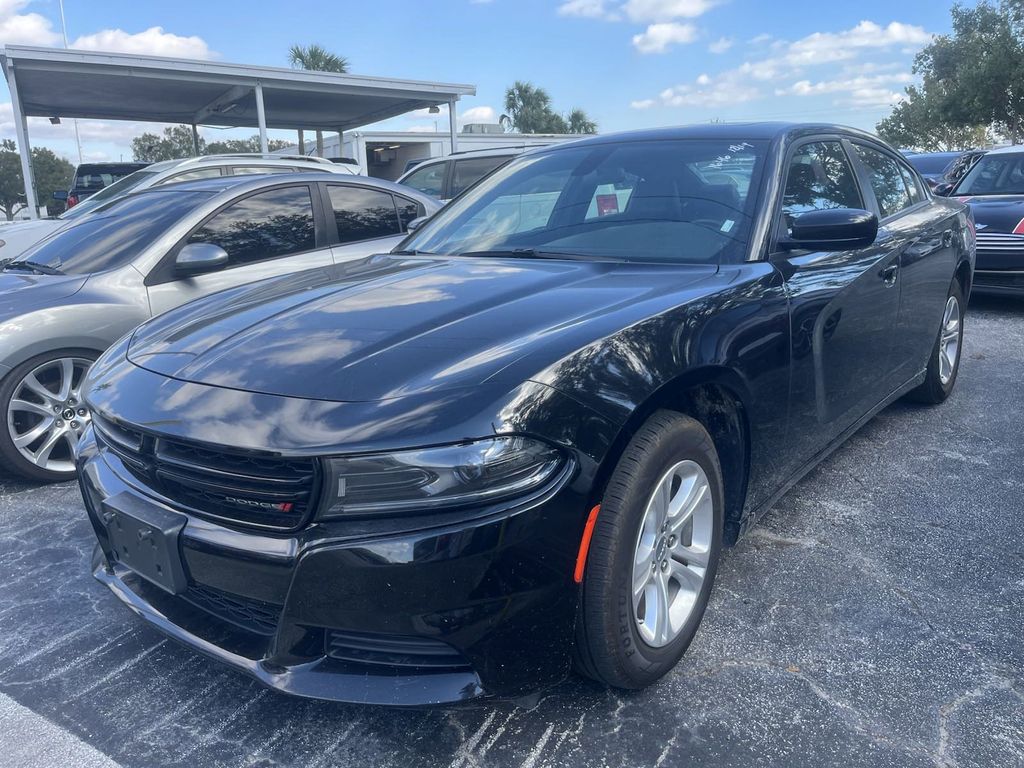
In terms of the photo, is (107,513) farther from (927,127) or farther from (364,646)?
(927,127)

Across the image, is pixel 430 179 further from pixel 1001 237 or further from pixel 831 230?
pixel 831 230

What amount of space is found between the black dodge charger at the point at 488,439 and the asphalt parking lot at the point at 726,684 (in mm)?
208

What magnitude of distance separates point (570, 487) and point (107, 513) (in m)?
1.29

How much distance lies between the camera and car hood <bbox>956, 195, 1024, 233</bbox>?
24.5 feet

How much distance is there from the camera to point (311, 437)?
182 cm

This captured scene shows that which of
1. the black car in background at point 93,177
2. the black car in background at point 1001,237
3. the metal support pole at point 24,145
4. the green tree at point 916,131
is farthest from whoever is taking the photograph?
the green tree at point 916,131

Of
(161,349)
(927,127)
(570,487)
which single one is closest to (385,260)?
(161,349)

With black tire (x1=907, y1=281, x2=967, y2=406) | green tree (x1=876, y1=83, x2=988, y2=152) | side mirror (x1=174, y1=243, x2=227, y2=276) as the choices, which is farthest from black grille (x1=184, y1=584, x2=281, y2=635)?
green tree (x1=876, y1=83, x2=988, y2=152)

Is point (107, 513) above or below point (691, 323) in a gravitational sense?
below

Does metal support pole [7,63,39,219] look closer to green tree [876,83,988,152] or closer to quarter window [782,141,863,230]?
quarter window [782,141,863,230]

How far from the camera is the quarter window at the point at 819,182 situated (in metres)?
3.07

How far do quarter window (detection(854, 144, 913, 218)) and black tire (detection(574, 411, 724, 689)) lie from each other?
2.24 metres

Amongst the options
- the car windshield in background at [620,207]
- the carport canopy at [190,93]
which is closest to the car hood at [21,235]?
the car windshield in background at [620,207]

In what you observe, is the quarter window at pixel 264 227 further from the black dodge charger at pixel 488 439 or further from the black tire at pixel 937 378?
the black tire at pixel 937 378
